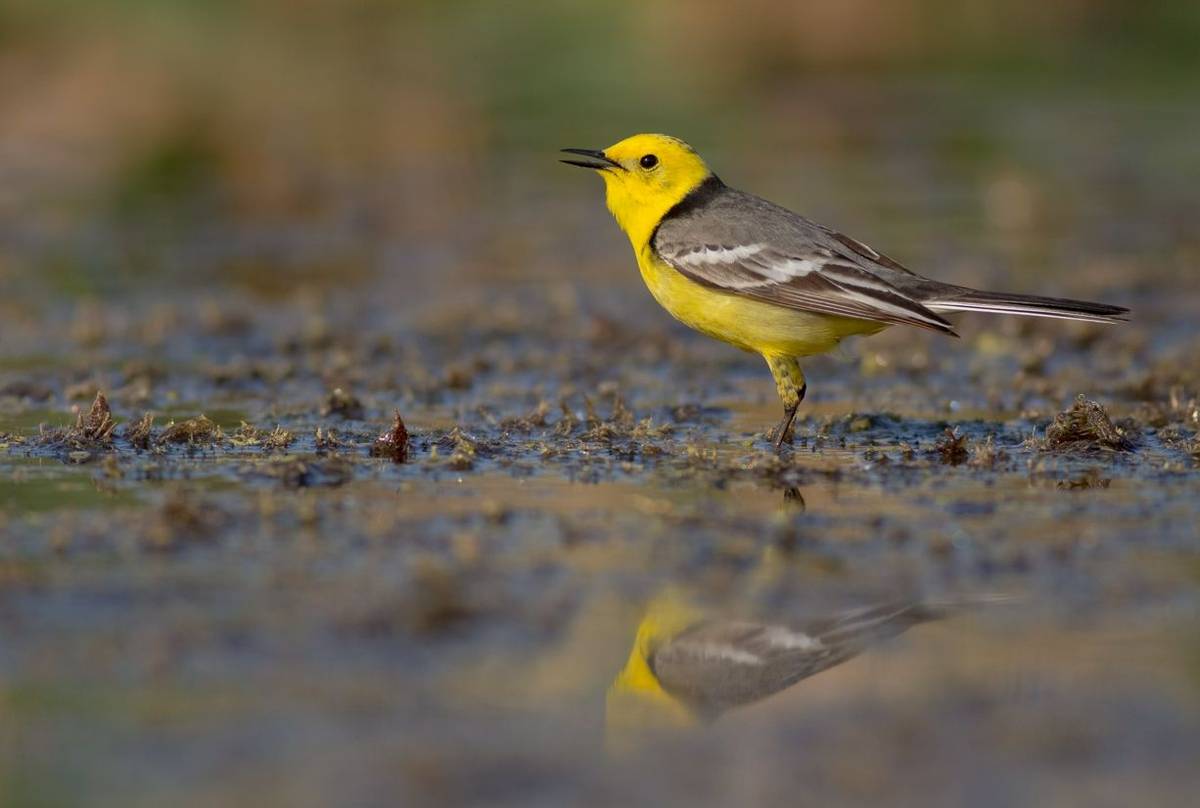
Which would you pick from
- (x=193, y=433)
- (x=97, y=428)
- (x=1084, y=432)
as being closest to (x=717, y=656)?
(x=1084, y=432)

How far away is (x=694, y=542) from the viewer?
693 centimetres

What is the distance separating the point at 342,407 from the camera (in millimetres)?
10086

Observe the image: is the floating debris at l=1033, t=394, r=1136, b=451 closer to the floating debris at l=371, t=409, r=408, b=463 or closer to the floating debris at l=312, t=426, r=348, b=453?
the floating debris at l=371, t=409, r=408, b=463

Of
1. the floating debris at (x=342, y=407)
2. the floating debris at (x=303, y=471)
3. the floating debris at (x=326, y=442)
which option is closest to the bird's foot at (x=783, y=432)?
the floating debris at (x=326, y=442)

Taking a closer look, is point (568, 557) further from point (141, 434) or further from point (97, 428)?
point (97, 428)

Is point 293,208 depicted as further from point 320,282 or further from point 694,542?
point 694,542

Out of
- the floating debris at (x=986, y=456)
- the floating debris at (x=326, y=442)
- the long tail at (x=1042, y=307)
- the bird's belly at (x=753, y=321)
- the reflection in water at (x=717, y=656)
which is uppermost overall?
the long tail at (x=1042, y=307)

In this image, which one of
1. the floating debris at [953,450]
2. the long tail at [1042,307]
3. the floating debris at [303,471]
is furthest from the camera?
the floating debris at [953,450]

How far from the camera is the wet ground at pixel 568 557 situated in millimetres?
4789

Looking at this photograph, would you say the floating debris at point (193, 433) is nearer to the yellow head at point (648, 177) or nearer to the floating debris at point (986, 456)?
the yellow head at point (648, 177)

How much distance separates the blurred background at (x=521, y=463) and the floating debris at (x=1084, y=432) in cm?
11

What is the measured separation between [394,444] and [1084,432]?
3477mm

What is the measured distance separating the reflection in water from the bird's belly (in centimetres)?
299

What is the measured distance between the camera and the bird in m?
8.51
